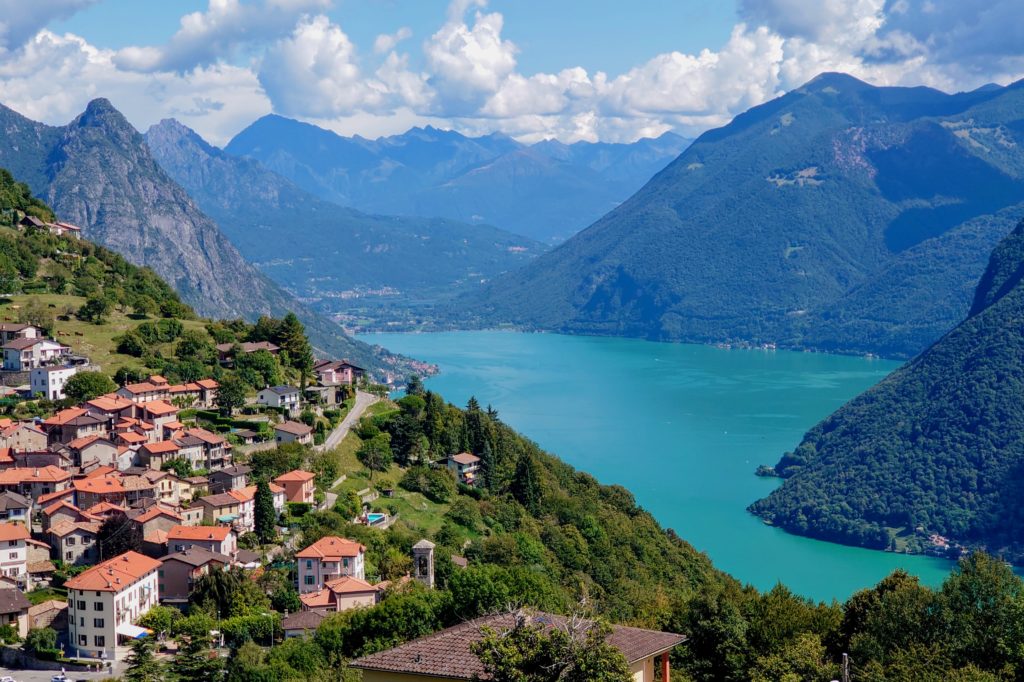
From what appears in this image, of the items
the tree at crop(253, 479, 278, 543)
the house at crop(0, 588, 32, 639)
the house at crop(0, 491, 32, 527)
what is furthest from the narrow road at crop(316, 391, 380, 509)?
the house at crop(0, 588, 32, 639)

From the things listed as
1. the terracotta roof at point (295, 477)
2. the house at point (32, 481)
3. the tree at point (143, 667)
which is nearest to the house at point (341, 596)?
the tree at point (143, 667)

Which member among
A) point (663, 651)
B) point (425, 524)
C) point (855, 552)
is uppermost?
point (663, 651)

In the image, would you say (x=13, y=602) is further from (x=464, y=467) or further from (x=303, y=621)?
(x=464, y=467)

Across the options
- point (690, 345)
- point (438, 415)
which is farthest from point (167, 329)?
point (690, 345)

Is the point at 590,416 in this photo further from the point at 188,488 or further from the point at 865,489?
the point at 188,488

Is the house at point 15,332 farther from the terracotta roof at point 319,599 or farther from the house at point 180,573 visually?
the terracotta roof at point 319,599

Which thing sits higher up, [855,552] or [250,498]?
[250,498]

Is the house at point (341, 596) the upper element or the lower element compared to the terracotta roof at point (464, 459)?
lower
